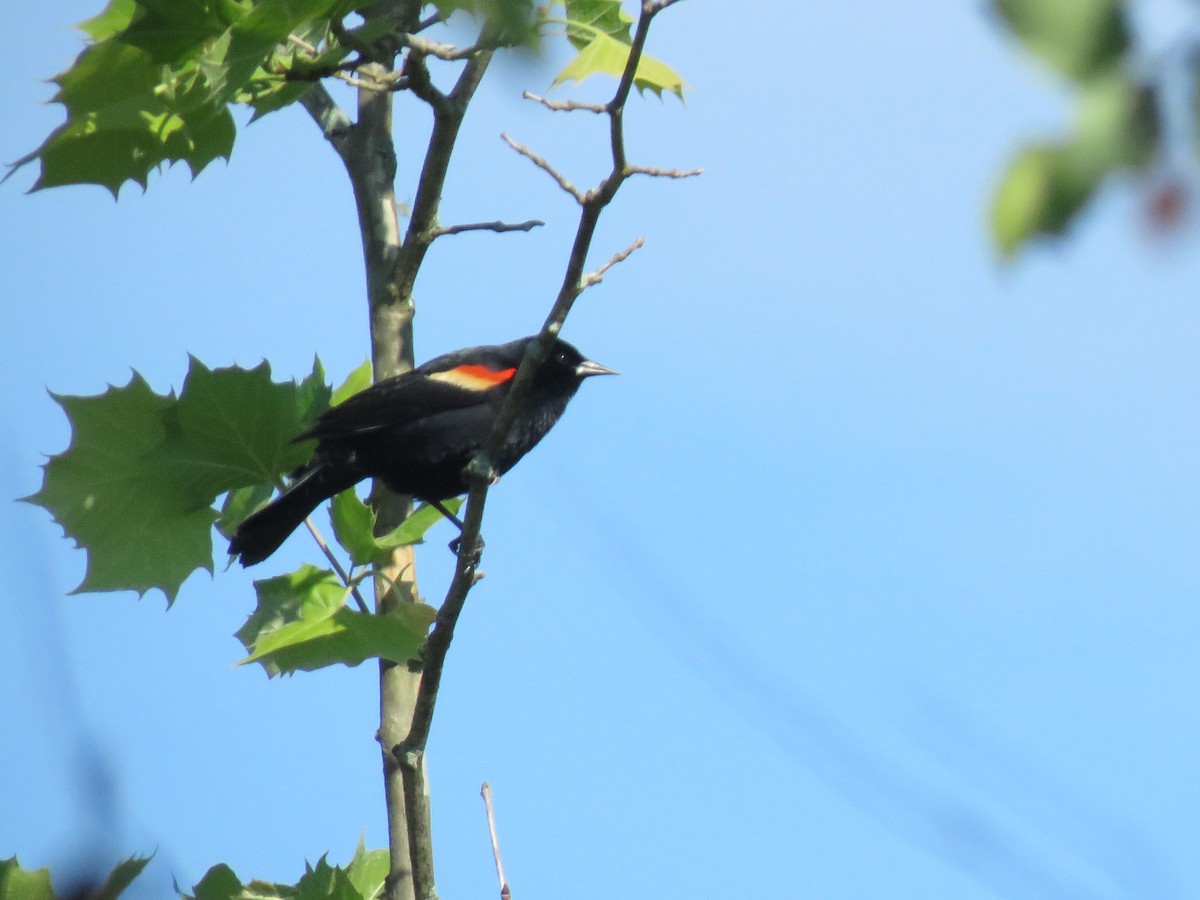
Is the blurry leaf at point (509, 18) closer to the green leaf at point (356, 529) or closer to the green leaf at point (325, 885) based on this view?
the green leaf at point (356, 529)

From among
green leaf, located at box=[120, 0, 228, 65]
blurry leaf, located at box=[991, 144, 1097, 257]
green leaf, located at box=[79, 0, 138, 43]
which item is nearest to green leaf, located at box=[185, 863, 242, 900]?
green leaf, located at box=[120, 0, 228, 65]

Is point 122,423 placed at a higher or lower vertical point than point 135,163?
lower

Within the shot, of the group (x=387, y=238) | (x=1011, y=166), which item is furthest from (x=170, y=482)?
(x=1011, y=166)

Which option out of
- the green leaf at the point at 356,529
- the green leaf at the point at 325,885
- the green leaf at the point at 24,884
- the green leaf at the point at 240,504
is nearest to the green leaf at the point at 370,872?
the green leaf at the point at 325,885

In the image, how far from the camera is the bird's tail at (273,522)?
12.7ft

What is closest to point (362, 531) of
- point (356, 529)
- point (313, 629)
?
point (356, 529)

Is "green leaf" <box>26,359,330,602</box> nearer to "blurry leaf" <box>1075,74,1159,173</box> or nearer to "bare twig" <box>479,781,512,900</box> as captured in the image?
"bare twig" <box>479,781,512,900</box>

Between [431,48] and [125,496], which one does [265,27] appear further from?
[125,496]

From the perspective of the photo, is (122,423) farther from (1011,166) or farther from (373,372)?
(1011,166)

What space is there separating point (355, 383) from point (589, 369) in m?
1.66

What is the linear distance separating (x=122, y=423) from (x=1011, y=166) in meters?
2.79

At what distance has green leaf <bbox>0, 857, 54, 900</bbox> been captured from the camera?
89.0 inches

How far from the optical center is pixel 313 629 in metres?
2.96

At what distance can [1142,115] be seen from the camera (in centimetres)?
88
